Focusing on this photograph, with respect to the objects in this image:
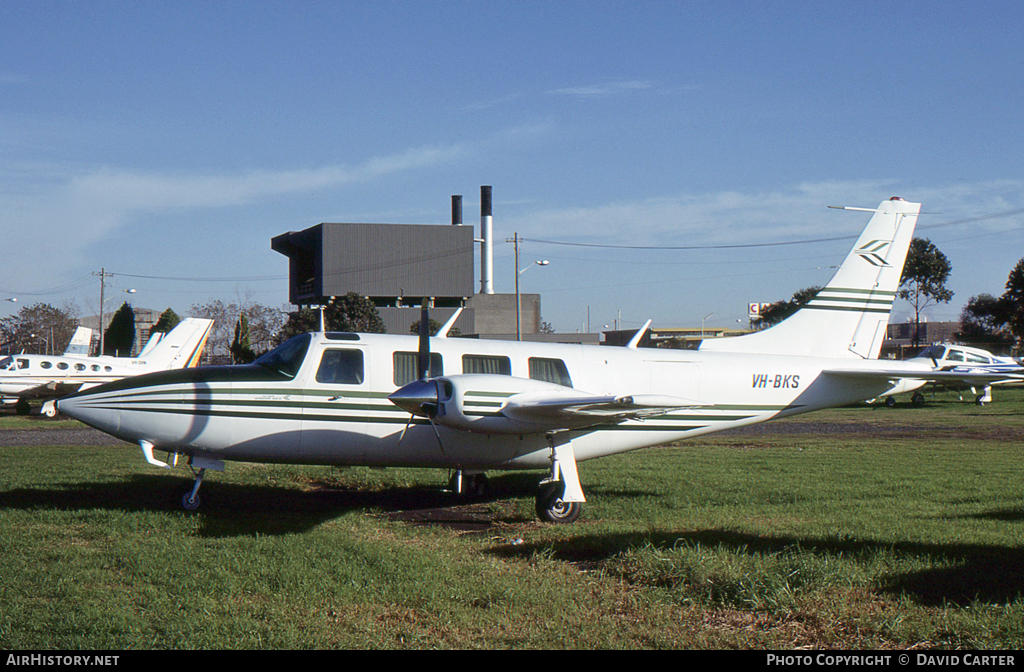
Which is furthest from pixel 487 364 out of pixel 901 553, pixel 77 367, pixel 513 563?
pixel 77 367

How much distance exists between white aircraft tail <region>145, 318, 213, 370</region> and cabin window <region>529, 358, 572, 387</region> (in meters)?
27.3

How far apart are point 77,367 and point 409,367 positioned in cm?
2854

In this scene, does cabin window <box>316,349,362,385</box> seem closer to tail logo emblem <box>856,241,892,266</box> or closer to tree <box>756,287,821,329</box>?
tail logo emblem <box>856,241,892,266</box>

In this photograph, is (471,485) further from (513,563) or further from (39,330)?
(39,330)

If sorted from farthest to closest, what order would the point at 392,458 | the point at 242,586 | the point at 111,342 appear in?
the point at 111,342 → the point at 392,458 → the point at 242,586

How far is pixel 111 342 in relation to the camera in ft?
245

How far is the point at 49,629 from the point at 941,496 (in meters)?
11.5

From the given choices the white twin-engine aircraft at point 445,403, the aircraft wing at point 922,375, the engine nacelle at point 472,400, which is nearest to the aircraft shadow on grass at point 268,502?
the white twin-engine aircraft at point 445,403

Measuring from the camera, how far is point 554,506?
10.8 meters

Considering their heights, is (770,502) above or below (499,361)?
below

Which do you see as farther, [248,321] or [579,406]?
[248,321]

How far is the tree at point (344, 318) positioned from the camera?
61281 millimetres

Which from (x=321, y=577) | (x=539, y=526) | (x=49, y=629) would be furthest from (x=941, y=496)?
(x=49, y=629)

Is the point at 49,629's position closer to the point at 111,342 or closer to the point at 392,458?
the point at 392,458
